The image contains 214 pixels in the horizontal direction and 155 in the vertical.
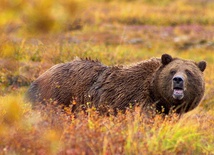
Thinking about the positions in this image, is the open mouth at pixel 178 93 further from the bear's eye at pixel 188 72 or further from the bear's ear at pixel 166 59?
the bear's ear at pixel 166 59

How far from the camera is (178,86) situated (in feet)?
26.3

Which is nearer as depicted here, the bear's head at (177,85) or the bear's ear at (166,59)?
the bear's head at (177,85)

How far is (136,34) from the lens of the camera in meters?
24.2

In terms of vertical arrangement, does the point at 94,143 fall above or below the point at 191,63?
below

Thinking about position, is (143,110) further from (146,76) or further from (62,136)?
(62,136)

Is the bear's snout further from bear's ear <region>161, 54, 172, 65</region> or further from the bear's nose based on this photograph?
bear's ear <region>161, 54, 172, 65</region>

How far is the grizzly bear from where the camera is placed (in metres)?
8.28

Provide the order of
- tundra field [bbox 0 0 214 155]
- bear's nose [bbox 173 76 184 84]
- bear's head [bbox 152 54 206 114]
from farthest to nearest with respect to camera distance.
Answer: bear's head [bbox 152 54 206 114], bear's nose [bbox 173 76 184 84], tundra field [bbox 0 0 214 155]

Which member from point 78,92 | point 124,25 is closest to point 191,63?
point 78,92

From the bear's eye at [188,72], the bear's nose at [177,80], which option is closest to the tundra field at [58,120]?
the bear's nose at [177,80]

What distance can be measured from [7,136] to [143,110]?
2.66 meters

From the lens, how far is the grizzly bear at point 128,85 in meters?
8.28

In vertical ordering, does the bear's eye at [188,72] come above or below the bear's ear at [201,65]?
below

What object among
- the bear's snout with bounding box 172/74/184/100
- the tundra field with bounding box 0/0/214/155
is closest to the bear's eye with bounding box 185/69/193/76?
the bear's snout with bounding box 172/74/184/100
